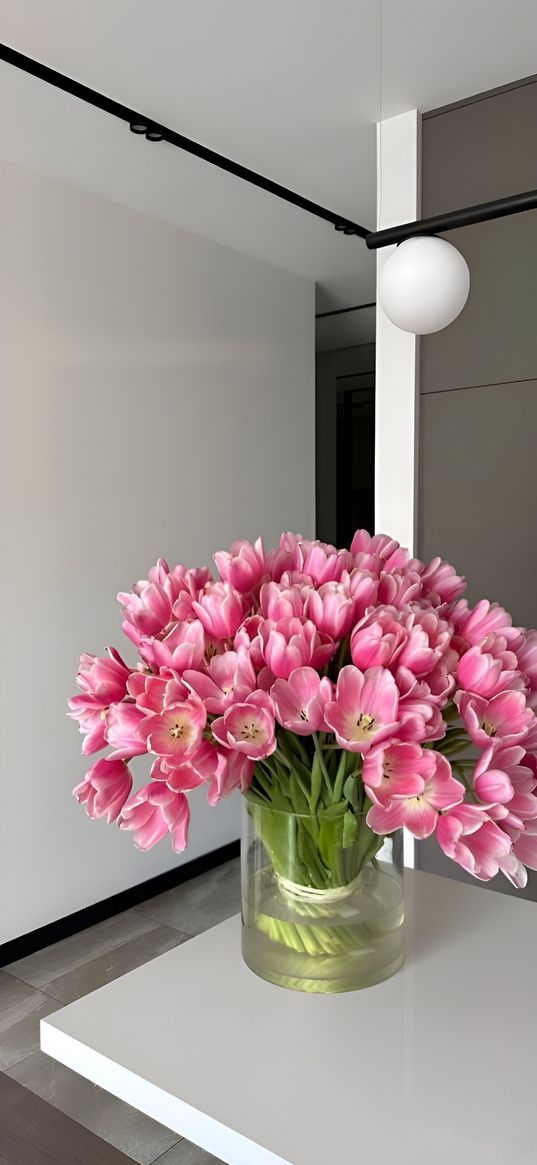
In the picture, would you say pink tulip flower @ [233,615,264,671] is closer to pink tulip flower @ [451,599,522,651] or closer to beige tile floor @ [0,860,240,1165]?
pink tulip flower @ [451,599,522,651]

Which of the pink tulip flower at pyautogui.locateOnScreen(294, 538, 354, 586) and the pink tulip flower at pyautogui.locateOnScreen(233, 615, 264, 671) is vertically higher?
the pink tulip flower at pyautogui.locateOnScreen(294, 538, 354, 586)

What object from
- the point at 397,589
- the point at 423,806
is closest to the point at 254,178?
the point at 397,589

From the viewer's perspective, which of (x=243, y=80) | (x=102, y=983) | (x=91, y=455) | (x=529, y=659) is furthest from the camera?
(x=91, y=455)

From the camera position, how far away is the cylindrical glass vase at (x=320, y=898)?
904mm

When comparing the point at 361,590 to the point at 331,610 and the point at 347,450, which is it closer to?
the point at 331,610

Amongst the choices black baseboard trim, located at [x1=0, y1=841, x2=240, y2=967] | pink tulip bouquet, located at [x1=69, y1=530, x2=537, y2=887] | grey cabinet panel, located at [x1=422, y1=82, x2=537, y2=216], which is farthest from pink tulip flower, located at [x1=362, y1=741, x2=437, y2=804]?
black baseboard trim, located at [x1=0, y1=841, x2=240, y2=967]

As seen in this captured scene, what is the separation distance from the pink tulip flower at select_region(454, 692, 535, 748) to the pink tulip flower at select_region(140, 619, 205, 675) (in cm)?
24

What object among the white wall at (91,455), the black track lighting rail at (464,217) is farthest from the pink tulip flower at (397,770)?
the white wall at (91,455)

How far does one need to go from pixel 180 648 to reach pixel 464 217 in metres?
0.64

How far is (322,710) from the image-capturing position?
30.9 inches

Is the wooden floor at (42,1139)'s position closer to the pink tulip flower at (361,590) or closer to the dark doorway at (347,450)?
the pink tulip flower at (361,590)

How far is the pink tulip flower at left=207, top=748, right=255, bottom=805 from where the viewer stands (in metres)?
0.79

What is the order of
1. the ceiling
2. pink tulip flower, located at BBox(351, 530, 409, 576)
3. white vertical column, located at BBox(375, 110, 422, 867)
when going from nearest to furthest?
1. pink tulip flower, located at BBox(351, 530, 409, 576)
2. the ceiling
3. white vertical column, located at BBox(375, 110, 422, 867)

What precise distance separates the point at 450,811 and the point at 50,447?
8.21 feet
